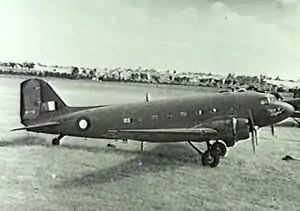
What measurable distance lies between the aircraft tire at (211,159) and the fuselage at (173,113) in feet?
0.86

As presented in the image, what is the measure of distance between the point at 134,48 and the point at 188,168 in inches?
21.6

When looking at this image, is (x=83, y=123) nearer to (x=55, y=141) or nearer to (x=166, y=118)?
(x=55, y=141)

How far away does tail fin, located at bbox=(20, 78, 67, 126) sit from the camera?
67.4 inches

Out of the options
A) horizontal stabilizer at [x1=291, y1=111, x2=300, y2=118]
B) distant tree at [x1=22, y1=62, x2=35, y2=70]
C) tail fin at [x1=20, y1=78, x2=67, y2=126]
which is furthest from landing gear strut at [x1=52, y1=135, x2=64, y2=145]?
horizontal stabilizer at [x1=291, y1=111, x2=300, y2=118]

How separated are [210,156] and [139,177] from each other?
32 cm

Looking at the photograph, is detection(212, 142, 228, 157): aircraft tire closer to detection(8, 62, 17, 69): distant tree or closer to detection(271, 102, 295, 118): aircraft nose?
detection(271, 102, 295, 118): aircraft nose

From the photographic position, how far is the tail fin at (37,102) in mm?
1712

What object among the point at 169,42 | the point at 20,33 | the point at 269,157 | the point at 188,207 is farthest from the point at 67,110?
the point at 269,157

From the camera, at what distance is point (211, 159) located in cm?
168

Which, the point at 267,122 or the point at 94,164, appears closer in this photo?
the point at 94,164

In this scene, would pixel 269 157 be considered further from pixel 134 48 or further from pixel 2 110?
pixel 2 110

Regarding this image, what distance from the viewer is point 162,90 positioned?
1.78 meters

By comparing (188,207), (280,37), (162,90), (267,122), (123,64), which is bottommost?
(188,207)

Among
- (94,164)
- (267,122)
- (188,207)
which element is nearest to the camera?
(188,207)
